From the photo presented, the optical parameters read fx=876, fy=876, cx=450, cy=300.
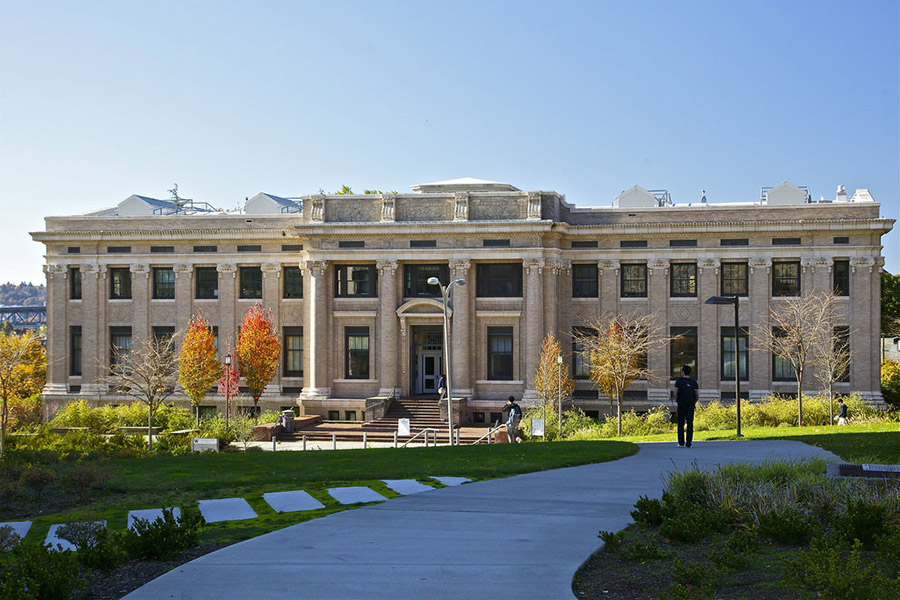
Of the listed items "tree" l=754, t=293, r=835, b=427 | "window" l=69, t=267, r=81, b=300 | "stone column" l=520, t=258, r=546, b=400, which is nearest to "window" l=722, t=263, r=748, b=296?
"tree" l=754, t=293, r=835, b=427

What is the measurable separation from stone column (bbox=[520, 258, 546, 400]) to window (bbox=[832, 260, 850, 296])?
15.1 metres

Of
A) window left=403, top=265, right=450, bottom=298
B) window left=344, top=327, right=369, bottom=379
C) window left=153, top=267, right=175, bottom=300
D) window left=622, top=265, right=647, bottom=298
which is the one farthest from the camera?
window left=153, top=267, right=175, bottom=300

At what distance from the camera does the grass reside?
13242 mm

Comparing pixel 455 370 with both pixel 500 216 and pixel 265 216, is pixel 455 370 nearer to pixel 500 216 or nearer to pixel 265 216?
pixel 500 216

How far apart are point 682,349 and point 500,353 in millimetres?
9705

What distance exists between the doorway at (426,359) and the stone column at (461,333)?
2272 millimetres

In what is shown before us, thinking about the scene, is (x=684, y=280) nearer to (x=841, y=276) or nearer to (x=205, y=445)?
(x=841, y=276)

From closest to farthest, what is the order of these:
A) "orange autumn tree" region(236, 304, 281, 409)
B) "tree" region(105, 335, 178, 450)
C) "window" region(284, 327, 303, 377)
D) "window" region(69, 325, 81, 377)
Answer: "tree" region(105, 335, 178, 450), "orange autumn tree" region(236, 304, 281, 409), "window" region(284, 327, 303, 377), "window" region(69, 325, 81, 377)

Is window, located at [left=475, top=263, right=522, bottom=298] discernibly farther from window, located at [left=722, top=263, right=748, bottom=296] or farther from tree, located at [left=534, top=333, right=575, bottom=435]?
window, located at [left=722, top=263, right=748, bottom=296]

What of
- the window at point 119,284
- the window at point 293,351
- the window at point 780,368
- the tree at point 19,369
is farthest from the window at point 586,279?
the tree at point 19,369

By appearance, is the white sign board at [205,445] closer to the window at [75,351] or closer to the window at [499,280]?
the window at [499,280]

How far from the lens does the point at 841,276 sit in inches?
1785

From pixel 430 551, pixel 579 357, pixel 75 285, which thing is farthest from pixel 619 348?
pixel 430 551

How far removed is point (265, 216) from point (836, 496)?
4234 centimetres
